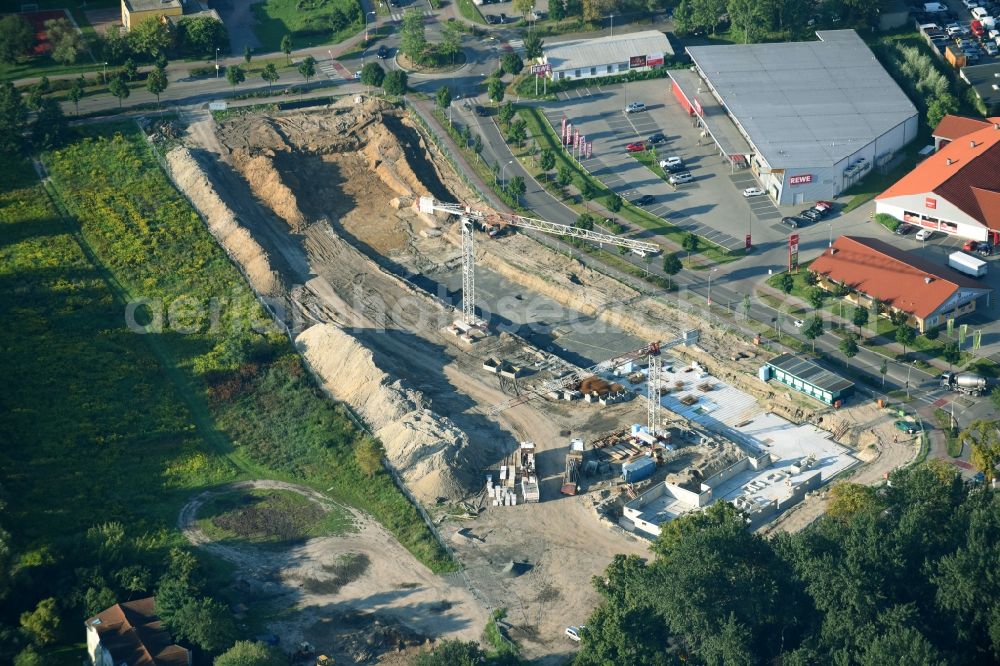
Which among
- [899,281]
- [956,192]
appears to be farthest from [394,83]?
[899,281]

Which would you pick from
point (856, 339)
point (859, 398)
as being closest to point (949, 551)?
point (859, 398)

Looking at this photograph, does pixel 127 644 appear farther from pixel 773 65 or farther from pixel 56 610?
pixel 773 65

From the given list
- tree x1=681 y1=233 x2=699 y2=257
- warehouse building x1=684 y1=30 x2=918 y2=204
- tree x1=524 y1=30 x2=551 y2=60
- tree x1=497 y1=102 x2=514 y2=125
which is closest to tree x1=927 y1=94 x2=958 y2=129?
warehouse building x1=684 y1=30 x2=918 y2=204

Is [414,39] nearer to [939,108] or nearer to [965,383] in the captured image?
[939,108]

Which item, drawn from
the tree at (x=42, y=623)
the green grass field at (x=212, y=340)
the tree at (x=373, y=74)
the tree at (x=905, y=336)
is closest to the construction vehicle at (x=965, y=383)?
the tree at (x=905, y=336)

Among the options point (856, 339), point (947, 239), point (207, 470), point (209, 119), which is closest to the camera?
point (207, 470)

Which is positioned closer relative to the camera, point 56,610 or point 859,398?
point 56,610
